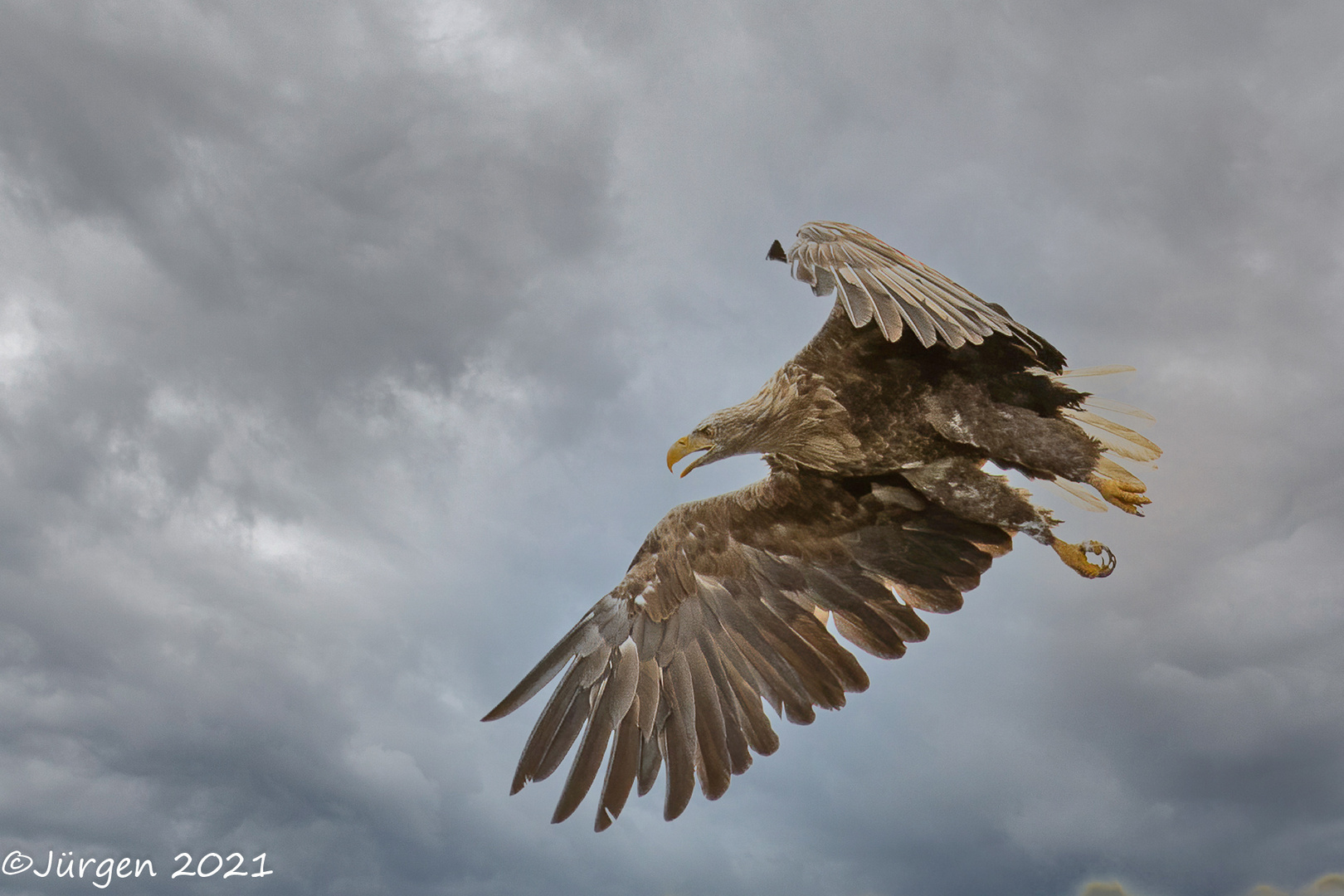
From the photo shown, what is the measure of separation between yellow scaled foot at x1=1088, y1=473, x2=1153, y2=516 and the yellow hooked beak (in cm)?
248

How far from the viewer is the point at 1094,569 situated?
5324 millimetres

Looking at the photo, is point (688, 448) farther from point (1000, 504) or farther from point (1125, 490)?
point (1125, 490)

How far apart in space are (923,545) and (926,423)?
1027 millimetres

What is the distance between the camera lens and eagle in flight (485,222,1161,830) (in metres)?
5.22

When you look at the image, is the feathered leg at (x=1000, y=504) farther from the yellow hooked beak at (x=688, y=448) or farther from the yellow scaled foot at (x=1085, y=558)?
the yellow hooked beak at (x=688, y=448)

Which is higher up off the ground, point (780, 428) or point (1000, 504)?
point (780, 428)

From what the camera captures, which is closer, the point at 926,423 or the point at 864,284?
the point at 864,284

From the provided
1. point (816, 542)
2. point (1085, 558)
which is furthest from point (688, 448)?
point (1085, 558)

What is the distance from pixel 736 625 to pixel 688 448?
1.47 m

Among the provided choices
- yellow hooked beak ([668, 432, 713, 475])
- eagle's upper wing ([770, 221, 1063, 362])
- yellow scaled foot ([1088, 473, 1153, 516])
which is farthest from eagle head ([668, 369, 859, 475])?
yellow scaled foot ([1088, 473, 1153, 516])

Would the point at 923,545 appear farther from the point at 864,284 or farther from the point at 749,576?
the point at 864,284

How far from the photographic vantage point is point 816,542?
6.14 metres

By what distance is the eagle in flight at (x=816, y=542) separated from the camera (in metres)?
5.22

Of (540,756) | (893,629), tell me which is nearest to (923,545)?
(893,629)
